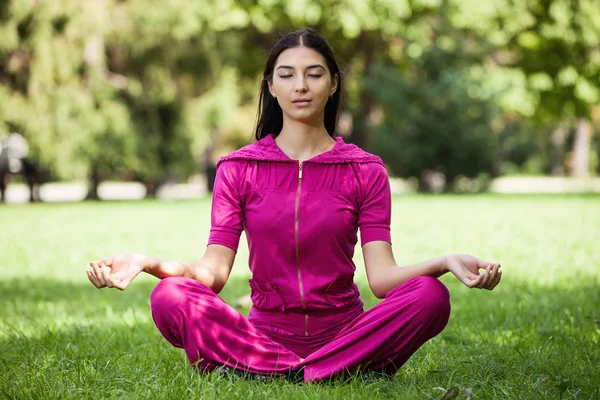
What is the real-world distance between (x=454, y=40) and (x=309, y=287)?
69.0 feet

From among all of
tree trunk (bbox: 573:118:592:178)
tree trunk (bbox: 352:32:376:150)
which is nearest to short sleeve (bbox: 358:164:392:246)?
tree trunk (bbox: 352:32:376:150)

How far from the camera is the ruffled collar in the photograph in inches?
133

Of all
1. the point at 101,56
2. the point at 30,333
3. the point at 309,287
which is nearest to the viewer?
the point at 309,287

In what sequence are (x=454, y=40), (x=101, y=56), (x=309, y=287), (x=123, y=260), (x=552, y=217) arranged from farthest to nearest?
(x=454, y=40)
(x=101, y=56)
(x=552, y=217)
(x=309, y=287)
(x=123, y=260)

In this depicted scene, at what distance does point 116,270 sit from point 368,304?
2869 millimetres

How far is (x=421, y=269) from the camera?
3.05 m

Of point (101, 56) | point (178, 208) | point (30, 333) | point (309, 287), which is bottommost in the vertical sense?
point (178, 208)

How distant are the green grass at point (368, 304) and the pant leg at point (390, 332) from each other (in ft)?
0.29

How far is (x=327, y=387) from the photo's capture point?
2.98 metres

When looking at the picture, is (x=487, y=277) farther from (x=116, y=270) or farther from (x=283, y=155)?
(x=116, y=270)

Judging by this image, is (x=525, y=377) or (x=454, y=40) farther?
(x=454, y=40)

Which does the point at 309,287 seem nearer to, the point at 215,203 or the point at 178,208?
the point at 215,203

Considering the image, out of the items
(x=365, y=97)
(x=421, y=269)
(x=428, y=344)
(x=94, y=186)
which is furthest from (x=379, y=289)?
(x=365, y=97)

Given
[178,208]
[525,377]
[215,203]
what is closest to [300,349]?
[215,203]
